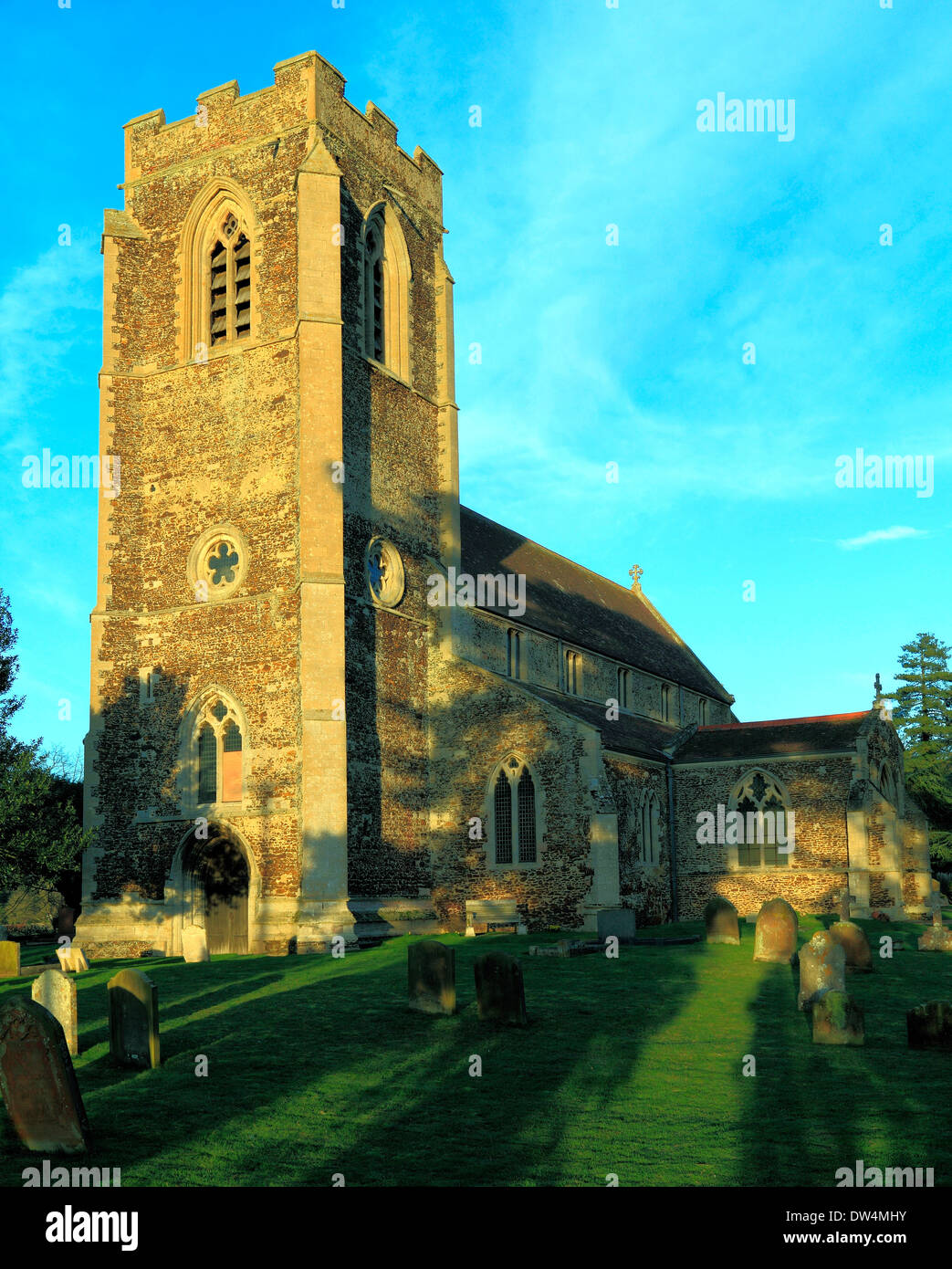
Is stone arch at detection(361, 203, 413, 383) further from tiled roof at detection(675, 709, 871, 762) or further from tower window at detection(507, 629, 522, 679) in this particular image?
tiled roof at detection(675, 709, 871, 762)

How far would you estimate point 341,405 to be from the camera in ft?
86.3

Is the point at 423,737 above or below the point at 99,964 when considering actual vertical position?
above

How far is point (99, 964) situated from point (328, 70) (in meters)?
21.2

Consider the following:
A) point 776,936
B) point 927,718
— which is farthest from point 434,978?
point 927,718

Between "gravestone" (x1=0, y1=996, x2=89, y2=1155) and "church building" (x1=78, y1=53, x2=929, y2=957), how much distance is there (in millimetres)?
15222

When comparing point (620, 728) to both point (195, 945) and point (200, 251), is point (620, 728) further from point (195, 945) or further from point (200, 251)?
point (200, 251)

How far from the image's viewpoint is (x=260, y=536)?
1025 inches

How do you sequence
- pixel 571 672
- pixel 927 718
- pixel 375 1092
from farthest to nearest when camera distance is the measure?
1. pixel 927 718
2. pixel 571 672
3. pixel 375 1092

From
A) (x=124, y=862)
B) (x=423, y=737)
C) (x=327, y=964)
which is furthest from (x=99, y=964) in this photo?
(x=423, y=737)

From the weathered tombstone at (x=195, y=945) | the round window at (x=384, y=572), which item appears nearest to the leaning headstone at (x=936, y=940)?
the round window at (x=384, y=572)

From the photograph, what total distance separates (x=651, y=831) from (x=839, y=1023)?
63.6 feet

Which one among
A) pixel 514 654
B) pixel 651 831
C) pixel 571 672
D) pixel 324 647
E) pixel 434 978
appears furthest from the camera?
pixel 571 672

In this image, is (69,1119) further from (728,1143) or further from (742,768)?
(742,768)

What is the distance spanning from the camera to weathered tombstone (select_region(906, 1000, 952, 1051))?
464 inches
